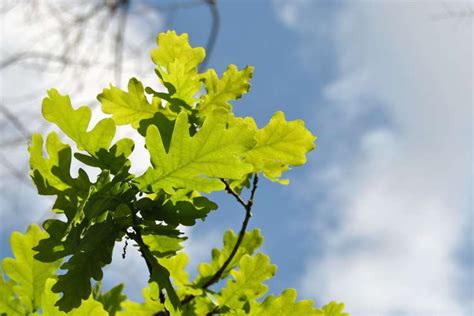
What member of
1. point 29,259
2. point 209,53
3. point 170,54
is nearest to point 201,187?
point 170,54

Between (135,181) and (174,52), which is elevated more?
(174,52)

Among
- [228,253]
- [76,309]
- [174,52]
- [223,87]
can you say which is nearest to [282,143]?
[223,87]

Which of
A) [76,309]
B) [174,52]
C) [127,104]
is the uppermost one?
[174,52]

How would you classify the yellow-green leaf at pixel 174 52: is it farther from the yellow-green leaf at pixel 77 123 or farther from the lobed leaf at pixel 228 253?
the lobed leaf at pixel 228 253

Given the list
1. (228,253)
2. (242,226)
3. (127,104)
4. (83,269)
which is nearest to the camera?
(83,269)

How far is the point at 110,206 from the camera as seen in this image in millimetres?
919

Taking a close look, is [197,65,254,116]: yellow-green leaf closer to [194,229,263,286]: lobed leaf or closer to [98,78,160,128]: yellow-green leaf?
[98,78,160,128]: yellow-green leaf

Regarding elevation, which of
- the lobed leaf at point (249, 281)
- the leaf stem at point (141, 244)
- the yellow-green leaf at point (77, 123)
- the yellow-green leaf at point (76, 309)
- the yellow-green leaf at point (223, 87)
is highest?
the yellow-green leaf at point (223, 87)

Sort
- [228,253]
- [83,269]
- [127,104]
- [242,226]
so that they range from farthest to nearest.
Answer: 1. [228,253]
2. [242,226]
3. [127,104]
4. [83,269]

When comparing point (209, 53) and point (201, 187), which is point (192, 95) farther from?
point (209, 53)

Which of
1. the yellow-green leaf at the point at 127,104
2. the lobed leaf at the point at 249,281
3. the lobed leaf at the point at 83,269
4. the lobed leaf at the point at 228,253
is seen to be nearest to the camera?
the lobed leaf at the point at 83,269

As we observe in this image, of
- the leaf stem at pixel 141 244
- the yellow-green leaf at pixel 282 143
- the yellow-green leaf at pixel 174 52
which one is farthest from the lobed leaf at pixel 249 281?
the yellow-green leaf at pixel 174 52

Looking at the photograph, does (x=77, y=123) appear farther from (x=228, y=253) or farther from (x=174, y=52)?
(x=228, y=253)

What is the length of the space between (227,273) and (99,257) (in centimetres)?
52
